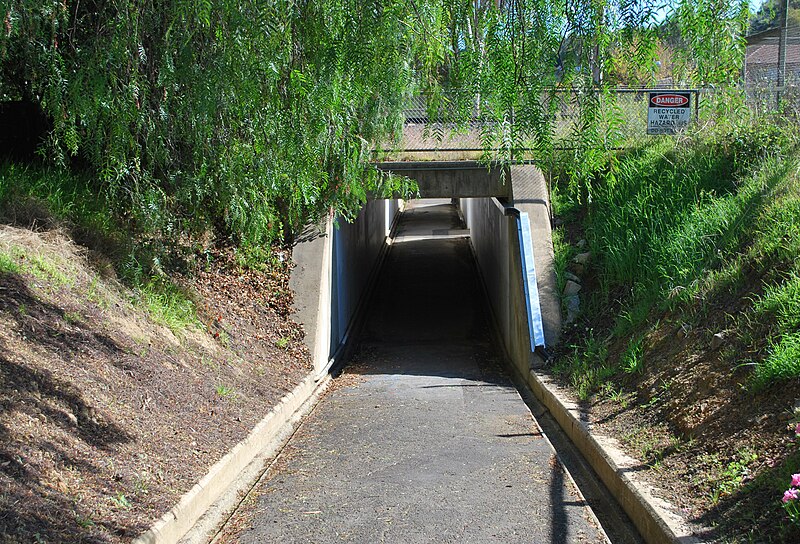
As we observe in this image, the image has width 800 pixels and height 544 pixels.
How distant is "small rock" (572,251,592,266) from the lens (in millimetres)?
11961

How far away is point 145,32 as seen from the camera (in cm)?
748

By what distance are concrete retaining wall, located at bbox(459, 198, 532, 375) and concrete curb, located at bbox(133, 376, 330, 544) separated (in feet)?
12.5

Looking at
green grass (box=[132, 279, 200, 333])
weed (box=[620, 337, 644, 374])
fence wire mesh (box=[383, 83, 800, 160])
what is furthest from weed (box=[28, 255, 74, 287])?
weed (box=[620, 337, 644, 374])

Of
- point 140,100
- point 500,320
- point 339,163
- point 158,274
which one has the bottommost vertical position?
point 500,320

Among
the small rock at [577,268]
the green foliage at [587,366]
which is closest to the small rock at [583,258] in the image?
the small rock at [577,268]

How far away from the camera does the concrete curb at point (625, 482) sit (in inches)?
183

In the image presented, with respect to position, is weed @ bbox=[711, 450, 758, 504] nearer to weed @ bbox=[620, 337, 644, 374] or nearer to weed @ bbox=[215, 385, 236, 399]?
weed @ bbox=[620, 337, 644, 374]

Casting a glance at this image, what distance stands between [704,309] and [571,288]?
4.09 metres

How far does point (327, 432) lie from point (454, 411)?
1646mm

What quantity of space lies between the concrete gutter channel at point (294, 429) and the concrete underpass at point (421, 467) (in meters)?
0.19

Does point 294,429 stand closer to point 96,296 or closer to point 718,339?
point 96,296

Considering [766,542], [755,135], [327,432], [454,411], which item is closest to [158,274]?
[327,432]

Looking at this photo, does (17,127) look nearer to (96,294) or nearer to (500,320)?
(96,294)

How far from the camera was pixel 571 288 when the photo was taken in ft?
38.2
